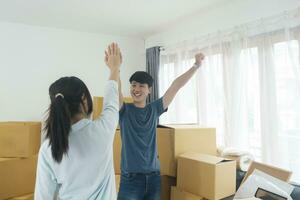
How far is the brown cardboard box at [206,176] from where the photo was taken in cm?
180

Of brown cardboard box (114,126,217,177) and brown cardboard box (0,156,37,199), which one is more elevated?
brown cardboard box (114,126,217,177)

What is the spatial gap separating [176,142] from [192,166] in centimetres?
24

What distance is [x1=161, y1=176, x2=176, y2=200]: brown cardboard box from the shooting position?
228cm

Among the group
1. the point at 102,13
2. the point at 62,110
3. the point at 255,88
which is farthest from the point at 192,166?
the point at 102,13

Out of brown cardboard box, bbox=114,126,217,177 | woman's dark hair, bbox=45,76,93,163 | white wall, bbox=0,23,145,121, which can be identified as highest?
white wall, bbox=0,23,145,121

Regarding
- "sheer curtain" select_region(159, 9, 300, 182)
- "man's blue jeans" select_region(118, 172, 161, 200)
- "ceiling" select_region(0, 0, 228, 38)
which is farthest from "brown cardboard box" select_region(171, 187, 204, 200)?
"ceiling" select_region(0, 0, 228, 38)

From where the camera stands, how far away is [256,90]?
2.31 meters

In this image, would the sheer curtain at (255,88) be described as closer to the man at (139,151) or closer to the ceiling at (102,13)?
the ceiling at (102,13)

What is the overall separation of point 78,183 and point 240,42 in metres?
1.95

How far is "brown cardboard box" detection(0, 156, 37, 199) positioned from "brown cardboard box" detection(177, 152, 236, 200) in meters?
1.35

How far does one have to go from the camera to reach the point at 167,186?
7.52ft

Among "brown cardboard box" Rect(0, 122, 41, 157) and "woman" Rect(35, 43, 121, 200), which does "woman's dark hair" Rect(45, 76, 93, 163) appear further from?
"brown cardboard box" Rect(0, 122, 41, 157)

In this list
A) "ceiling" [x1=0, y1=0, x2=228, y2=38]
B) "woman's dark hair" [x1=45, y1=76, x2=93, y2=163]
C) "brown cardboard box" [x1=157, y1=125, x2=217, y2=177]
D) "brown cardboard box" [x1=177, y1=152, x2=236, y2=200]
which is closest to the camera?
"woman's dark hair" [x1=45, y1=76, x2=93, y2=163]

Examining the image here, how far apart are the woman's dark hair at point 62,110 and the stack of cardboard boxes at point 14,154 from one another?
4.81 feet
